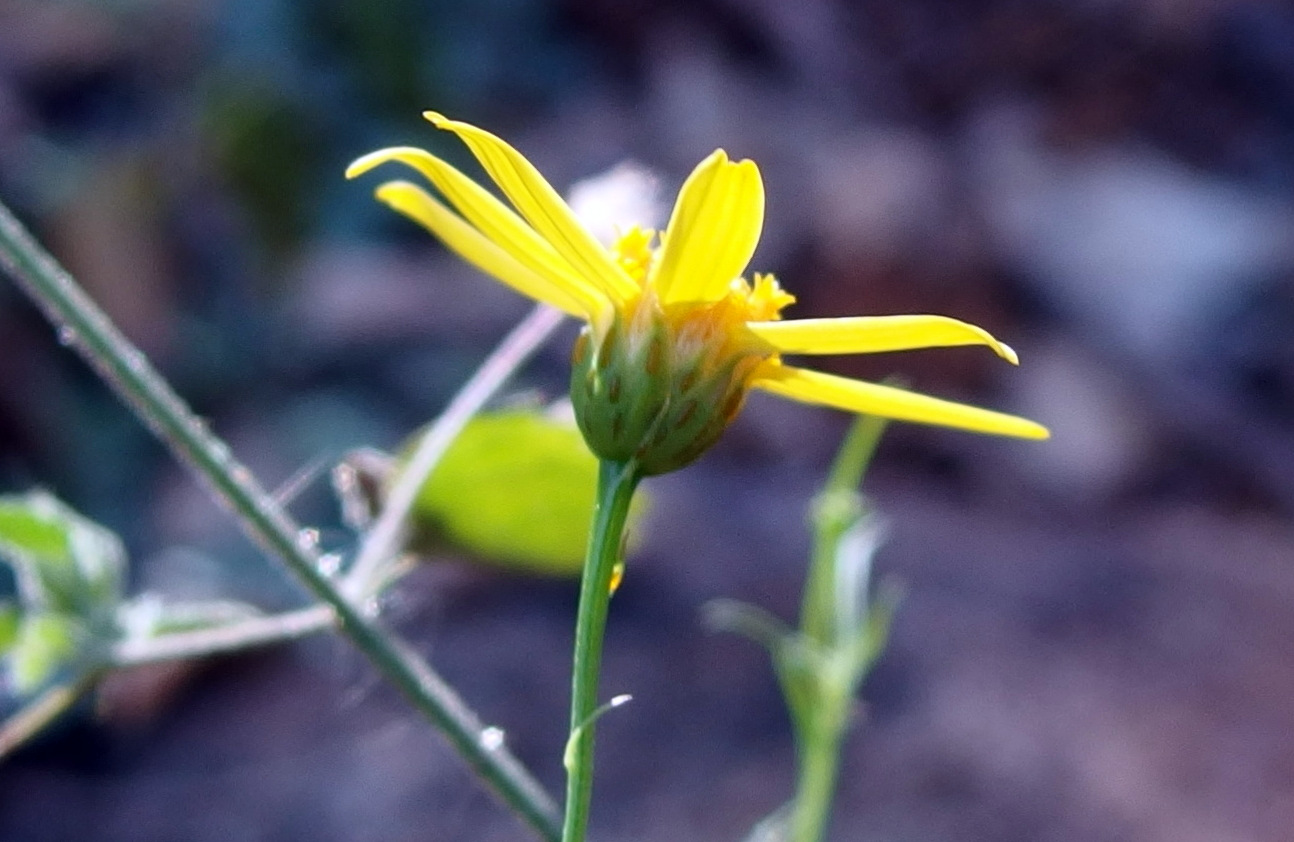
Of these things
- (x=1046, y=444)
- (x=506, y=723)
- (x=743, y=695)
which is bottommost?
(x=1046, y=444)

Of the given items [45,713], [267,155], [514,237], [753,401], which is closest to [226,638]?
[45,713]

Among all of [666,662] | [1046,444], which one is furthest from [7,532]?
[1046,444]

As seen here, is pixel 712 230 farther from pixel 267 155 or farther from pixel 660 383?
pixel 267 155

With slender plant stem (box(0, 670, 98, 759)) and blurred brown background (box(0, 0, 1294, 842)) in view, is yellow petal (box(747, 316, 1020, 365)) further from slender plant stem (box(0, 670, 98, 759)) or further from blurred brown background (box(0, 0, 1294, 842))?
blurred brown background (box(0, 0, 1294, 842))

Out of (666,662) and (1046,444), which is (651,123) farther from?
(666,662)

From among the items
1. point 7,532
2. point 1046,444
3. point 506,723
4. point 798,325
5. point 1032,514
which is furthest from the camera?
point 1046,444
